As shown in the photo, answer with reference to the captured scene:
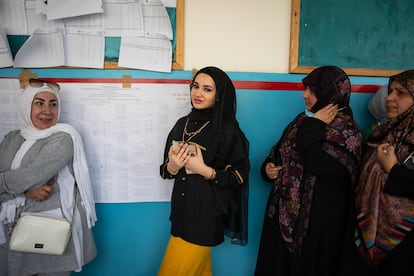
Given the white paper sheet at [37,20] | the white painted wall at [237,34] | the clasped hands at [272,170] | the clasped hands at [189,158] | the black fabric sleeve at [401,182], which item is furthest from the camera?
the white painted wall at [237,34]

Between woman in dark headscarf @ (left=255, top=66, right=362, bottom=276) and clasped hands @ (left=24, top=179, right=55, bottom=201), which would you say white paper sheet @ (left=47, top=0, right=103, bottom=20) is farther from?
woman in dark headscarf @ (left=255, top=66, right=362, bottom=276)

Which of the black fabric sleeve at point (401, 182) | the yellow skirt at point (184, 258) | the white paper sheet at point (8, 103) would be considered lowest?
the yellow skirt at point (184, 258)

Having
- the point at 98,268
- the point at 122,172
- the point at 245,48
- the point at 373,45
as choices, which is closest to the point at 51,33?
the point at 122,172

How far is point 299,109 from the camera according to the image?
1772mm

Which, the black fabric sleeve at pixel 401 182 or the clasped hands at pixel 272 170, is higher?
the black fabric sleeve at pixel 401 182

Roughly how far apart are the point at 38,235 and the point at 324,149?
4.41ft

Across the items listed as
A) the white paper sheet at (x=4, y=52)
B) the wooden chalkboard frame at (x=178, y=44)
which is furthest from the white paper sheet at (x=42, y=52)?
the wooden chalkboard frame at (x=178, y=44)

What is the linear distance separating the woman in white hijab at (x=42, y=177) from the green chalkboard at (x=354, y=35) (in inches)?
55.2

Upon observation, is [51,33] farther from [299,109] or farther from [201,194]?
[299,109]

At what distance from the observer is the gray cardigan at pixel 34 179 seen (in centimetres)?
120

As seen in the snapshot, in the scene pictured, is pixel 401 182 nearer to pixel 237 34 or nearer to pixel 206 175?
pixel 206 175

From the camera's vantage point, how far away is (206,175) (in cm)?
121

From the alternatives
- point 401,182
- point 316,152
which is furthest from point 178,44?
point 401,182

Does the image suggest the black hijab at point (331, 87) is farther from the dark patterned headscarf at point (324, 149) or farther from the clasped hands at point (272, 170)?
the clasped hands at point (272, 170)
